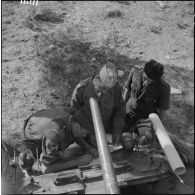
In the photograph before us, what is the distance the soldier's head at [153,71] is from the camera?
3.84 metres

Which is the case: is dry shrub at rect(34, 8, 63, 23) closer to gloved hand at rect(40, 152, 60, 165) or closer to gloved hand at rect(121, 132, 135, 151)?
gloved hand at rect(121, 132, 135, 151)

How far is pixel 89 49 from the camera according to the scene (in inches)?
282

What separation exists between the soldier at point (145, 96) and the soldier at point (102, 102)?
339 mm

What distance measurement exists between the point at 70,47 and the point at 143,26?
6.69ft

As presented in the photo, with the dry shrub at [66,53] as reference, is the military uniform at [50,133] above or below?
below

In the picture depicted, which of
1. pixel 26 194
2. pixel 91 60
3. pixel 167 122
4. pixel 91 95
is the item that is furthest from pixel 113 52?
pixel 26 194

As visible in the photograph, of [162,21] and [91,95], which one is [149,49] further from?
[91,95]

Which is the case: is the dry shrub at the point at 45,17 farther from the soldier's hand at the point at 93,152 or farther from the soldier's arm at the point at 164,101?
the soldier's hand at the point at 93,152

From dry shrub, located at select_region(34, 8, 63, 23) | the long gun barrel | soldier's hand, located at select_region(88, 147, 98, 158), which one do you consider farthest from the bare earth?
soldier's hand, located at select_region(88, 147, 98, 158)

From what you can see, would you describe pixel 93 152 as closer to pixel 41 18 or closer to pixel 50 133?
pixel 50 133

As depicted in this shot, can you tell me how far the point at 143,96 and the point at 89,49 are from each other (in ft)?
10.0

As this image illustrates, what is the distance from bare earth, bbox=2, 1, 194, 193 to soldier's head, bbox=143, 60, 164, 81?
133 centimetres

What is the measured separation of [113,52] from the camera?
23.4 feet

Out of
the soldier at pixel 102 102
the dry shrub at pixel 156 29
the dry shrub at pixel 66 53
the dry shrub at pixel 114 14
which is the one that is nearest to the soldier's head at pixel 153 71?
the soldier at pixel 102 102
